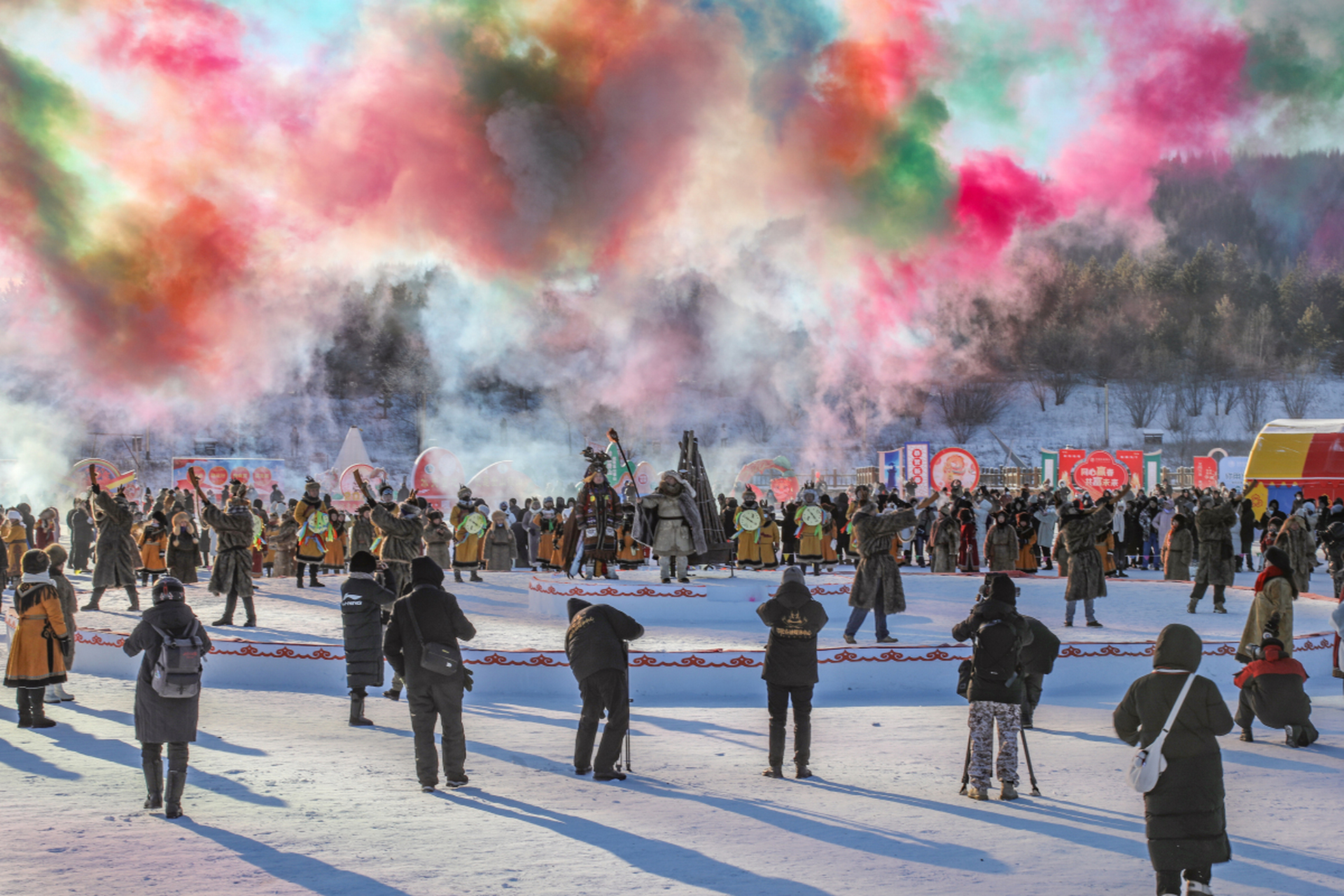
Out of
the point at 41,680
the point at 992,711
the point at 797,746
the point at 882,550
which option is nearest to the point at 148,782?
the point at 41,680

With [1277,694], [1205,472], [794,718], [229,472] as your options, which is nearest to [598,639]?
[794,718]

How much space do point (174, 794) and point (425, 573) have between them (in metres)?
1.60

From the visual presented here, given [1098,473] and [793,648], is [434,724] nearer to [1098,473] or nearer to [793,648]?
[793,648]

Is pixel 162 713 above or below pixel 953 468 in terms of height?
below

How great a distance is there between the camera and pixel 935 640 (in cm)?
1049

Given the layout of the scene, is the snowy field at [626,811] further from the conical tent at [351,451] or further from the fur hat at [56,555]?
the conical tent at [351,451]

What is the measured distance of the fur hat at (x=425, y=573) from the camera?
19.3 ft

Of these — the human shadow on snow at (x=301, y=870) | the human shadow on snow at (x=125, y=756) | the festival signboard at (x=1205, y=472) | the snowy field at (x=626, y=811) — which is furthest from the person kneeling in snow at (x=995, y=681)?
the festival signboard at (x=1205, y=472)

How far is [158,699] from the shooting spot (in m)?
5.25

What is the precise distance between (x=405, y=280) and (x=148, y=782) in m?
51.0

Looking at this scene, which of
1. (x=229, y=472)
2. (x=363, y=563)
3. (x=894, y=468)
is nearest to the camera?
(x=363, y=563)

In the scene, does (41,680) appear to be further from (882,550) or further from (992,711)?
(882,550)

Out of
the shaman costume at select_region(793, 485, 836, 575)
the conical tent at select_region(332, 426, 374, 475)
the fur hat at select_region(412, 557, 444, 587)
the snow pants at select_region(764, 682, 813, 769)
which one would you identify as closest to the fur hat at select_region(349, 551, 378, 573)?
the fur hat at select_region(412, 557, 444, 587)

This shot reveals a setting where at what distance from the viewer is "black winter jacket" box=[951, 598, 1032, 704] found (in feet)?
18.1
